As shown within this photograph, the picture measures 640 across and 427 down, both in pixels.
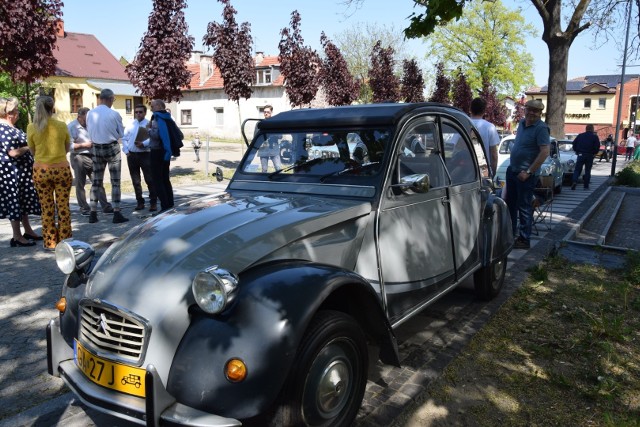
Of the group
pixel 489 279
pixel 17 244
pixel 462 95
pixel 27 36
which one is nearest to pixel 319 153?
pixel 489 279

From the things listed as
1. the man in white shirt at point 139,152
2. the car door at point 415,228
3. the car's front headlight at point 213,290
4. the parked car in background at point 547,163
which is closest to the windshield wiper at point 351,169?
the car door at point 415,228

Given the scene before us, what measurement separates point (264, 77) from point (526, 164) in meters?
38.1

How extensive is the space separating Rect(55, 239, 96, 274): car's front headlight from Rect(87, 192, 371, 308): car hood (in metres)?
0.11

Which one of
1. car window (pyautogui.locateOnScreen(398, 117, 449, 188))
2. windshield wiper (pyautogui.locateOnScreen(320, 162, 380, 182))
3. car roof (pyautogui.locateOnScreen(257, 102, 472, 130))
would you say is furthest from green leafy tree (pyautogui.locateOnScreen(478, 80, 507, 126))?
windshield wiper (pyautogui.locateOnScreen(320, 162, 380, 182))

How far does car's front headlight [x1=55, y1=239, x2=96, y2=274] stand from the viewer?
2.94 m

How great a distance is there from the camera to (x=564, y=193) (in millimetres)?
15305

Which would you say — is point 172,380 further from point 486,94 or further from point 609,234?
point 486,94

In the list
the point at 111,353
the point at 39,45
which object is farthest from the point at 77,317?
the point at 39,45

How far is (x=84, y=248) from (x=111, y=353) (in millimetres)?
857

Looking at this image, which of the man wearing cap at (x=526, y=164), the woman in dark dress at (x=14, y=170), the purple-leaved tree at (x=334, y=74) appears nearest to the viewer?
the woman in dark dress at (x=14, y=170)

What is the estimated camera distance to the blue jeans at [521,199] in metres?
7.18

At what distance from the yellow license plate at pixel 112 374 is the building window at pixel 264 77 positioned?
41133mm

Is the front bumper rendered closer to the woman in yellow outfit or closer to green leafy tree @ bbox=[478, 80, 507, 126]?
the woman in yellow outfit

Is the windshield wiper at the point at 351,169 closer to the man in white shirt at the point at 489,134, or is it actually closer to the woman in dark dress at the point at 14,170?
the man in white shirt at the point at 489,134
